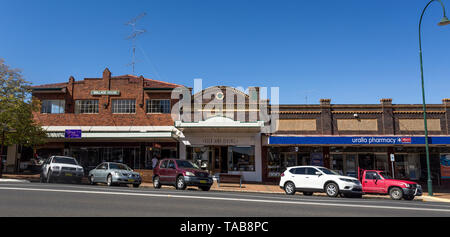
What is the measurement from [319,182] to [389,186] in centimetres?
367

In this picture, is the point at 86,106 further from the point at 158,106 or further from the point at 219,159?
the point at 219,159

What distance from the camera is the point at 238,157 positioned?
84.2ft

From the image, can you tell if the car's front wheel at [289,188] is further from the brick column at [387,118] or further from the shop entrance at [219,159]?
the brick column at [387,118]

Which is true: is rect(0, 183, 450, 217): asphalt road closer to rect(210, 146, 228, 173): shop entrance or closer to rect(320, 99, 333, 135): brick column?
rect(210, 146, 228, 173): shop entrance

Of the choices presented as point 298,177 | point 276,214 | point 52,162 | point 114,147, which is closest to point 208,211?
point 276,214

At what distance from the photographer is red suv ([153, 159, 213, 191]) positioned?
16.0 metres

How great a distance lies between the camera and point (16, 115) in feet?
69.9

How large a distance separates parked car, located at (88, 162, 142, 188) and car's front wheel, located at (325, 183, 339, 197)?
10167mm

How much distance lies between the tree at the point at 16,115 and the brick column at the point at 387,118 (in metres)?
25.2

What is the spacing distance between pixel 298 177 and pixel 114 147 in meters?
16.0

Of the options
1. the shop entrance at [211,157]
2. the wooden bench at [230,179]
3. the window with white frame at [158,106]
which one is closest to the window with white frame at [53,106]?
the window with white frame at [158,106]
